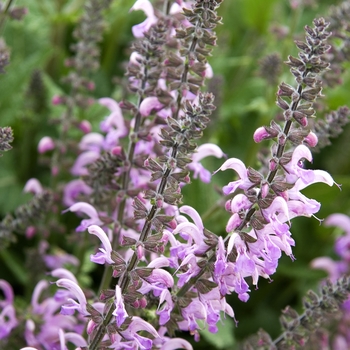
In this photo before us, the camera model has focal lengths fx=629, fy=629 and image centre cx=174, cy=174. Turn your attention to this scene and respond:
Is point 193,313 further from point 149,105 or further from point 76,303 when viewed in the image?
point 149,105

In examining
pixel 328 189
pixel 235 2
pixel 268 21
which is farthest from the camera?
pixel 235 2

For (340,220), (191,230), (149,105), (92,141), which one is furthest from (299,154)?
(340,220)

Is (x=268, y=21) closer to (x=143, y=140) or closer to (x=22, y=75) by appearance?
(x=22, y=75)

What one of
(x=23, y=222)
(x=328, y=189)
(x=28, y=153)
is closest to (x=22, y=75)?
(x=28, y=153)

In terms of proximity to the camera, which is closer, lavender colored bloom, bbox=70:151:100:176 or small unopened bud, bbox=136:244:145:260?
small unopened bud, bbox=136:244:145:260

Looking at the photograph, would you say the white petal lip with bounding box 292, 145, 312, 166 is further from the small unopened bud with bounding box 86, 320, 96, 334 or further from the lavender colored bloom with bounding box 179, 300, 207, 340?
the small unopened bud with bounding box 86, 320, 96, 334

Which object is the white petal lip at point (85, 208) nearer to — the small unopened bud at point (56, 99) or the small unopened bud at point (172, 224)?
the small unopened bud at point (172, 224)

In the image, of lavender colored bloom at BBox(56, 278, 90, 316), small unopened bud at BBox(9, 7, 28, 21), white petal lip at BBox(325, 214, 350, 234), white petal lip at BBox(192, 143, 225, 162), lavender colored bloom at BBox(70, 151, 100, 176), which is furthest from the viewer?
white petal lip at BBox(325, 214, 350, 234)

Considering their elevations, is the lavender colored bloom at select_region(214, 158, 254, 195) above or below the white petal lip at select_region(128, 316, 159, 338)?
above

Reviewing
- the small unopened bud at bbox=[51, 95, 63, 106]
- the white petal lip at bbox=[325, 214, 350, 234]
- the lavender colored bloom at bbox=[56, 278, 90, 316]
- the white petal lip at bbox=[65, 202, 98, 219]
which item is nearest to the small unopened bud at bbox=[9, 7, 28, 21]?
the small unopened bud at bbox=[51, 95, 63, 106]
